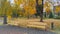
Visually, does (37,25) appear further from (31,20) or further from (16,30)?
(16,30)

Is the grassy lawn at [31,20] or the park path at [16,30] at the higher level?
the grassy lawn at [31,20]

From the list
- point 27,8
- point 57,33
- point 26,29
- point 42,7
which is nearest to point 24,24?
point 26,29

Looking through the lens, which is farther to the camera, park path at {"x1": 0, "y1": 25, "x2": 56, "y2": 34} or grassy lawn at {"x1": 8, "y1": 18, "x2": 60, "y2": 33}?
park path at {"x1": 0, "y1": 25, "x2": 56, "y2": 34}

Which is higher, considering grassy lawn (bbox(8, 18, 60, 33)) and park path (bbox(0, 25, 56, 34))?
grassy lawn (bbox(8, 18, 60, 33))

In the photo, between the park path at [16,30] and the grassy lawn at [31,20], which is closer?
the grassy lawn at [31,20]

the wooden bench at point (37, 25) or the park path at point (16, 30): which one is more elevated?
the wooden bench at point (37, 25)

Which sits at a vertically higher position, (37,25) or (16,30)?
(37,25)

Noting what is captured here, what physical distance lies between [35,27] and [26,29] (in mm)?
186

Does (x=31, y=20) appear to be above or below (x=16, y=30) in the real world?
above

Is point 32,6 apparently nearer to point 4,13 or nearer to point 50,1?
point 50,1

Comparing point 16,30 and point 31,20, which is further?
point 16,30

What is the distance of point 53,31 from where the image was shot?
2.35 m

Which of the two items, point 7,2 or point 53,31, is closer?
point 53,31

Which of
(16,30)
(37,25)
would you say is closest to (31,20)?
(37,25)
